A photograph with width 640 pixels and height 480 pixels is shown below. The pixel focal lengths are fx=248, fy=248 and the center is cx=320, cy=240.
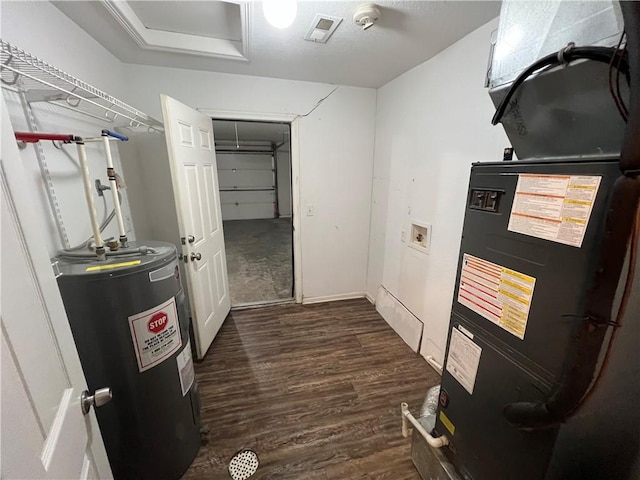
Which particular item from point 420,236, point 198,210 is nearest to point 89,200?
point 198,210

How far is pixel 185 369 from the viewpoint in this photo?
1.29 meters

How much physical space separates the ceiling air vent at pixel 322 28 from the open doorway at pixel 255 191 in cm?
340

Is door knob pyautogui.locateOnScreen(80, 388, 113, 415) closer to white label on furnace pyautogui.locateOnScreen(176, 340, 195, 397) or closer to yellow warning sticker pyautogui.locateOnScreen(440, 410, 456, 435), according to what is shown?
white label on furnace pyautogui.locateOnScreen(176, 340, 195, 397)

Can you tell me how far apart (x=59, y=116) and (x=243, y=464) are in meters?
2.12

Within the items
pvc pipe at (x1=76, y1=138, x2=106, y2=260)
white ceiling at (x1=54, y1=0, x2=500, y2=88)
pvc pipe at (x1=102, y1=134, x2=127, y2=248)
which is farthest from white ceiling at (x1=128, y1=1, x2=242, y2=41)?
pvc pipe at (x1=76, y1=138, x2=106, y2=260)

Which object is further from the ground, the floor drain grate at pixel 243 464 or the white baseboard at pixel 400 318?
the white baseboard at pixel 400 318

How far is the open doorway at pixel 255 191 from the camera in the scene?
5.27 m

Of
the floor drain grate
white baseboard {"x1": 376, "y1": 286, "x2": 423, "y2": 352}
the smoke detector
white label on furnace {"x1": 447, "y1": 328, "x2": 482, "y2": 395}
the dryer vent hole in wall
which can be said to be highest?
the smoke detector

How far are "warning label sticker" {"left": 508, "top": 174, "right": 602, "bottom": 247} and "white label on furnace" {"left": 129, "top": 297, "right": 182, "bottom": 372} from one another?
142 centimetres

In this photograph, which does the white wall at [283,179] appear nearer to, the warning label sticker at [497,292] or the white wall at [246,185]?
the white wall at [246,185]

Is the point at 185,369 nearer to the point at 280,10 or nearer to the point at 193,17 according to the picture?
the point at 280,10

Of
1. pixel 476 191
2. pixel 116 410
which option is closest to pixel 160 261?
pixel 116 410

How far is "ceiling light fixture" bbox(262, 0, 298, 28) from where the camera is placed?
1204 millimetres

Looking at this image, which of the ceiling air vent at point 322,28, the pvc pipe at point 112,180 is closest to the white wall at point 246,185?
the ceiling air vent at point 322,28
